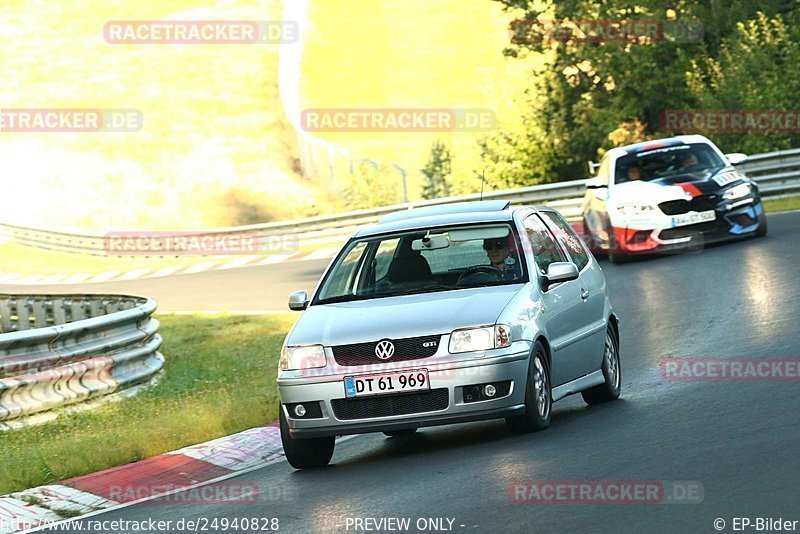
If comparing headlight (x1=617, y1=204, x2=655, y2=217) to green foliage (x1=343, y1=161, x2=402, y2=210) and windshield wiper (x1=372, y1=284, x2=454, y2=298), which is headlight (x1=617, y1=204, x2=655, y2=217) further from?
green foliage (x1=343, y1=161, x2=402, y2=210)

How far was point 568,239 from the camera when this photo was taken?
441 inches

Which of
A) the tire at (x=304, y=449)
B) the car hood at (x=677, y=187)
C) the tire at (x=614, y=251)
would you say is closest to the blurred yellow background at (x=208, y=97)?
the tire at (x=614, y=251)

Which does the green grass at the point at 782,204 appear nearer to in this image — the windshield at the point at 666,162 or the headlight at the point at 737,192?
the windshield at the point at 666,162

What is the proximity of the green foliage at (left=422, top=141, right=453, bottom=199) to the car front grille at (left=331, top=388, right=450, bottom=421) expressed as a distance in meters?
43.1

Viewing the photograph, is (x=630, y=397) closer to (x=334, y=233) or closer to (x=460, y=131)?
(x=334, y=233)

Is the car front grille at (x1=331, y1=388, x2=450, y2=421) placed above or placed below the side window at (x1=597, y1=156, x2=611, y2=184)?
above

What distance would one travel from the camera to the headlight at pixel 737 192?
65.7 ft

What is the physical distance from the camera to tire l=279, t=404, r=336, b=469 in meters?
9.35

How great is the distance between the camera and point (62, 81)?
88438mm

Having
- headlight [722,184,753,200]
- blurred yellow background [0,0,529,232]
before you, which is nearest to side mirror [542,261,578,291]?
headlight [722,184,753,200]

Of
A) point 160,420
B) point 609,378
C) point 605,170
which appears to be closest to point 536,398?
point 609,378

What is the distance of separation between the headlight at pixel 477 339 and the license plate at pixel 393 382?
246mm

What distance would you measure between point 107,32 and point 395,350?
9242 cm

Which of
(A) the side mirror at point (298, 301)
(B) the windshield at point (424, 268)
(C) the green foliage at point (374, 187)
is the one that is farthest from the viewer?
(C) the green foliage at point (374, 187)
